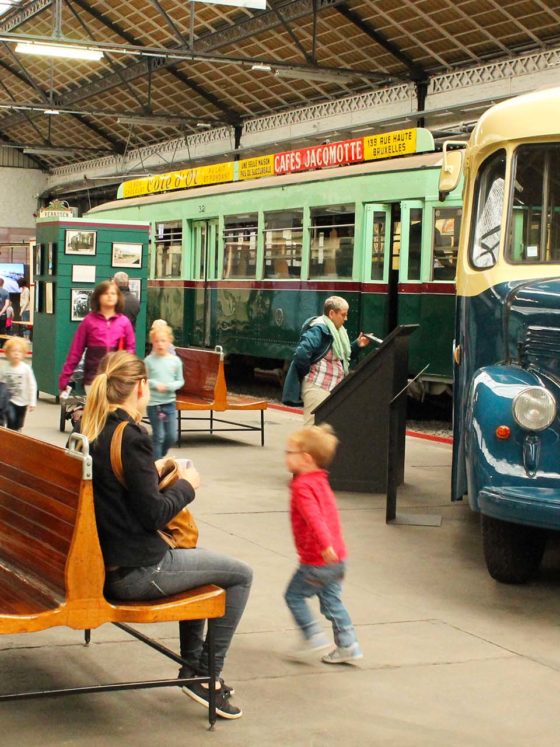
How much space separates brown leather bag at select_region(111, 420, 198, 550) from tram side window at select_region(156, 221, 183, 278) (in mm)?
17706

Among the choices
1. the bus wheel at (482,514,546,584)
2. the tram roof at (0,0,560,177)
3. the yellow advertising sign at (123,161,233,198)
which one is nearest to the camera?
the bus wheel at (482,514,546,584)

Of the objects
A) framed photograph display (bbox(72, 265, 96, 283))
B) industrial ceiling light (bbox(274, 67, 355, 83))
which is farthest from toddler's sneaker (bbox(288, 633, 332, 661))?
industrial ceiling light (bbox(274, 67, 355, 83))

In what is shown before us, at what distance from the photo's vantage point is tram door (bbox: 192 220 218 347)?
70.3 feet

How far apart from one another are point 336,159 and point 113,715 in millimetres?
14368

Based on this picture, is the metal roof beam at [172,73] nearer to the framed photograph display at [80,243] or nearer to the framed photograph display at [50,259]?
the framed photograph display at [50,259]

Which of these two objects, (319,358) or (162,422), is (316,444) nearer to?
(162,422)

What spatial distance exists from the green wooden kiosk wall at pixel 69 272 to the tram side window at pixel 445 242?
12.3 feet

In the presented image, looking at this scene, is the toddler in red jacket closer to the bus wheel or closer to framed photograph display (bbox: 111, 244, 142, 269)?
the bus wheel

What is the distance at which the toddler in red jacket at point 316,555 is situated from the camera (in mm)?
5664

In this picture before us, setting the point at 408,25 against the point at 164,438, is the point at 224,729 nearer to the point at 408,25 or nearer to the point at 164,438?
the point at 164,438

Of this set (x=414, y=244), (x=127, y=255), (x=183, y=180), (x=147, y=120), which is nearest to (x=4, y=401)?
(x=127, y=255)

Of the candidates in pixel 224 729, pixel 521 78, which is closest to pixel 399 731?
pixel 224 729

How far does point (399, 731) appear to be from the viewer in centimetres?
479

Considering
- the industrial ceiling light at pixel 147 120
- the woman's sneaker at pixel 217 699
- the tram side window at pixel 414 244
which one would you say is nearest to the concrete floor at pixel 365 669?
the woman's sneaker at pixel 217 699
